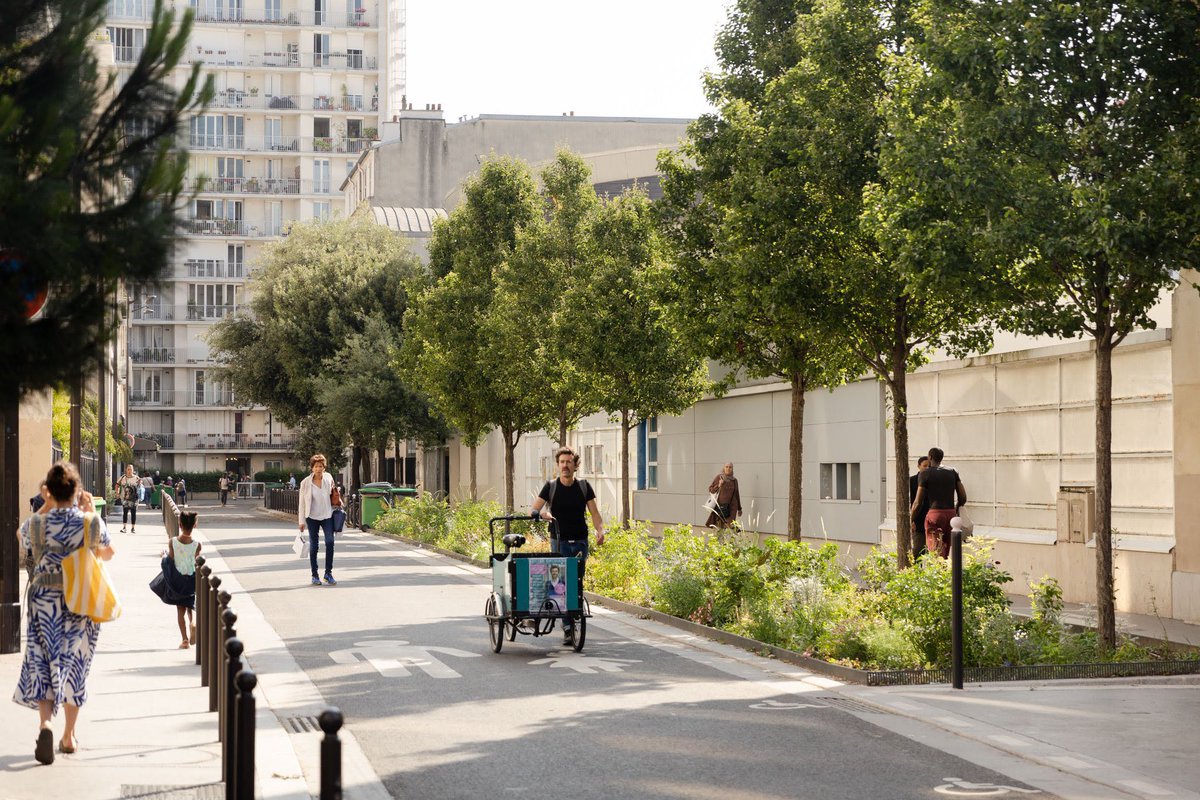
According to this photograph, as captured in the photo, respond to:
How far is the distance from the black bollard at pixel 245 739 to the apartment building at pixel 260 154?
333 ft

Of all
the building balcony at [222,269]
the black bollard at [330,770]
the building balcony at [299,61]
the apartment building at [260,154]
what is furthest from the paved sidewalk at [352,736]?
the building balcony at [299,61]

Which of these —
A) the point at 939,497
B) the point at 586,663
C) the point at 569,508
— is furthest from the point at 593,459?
the point at 586,663

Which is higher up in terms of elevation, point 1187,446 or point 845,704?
point 1187,446

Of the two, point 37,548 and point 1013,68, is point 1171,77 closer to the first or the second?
point 1013,68

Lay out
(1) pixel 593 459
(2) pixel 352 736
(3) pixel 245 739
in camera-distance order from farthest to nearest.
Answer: (1) pixel 593 459 < (2) pixel 352 736 < (3) pixel 245 739

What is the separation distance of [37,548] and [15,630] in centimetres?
512


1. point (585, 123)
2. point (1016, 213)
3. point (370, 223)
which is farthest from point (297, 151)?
point (1016, 213)

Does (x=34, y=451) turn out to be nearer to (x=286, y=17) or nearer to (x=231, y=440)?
(x=231, y=440)

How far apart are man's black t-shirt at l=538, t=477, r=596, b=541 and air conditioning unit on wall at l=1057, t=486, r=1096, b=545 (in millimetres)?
7216

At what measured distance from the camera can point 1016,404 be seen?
20.6m

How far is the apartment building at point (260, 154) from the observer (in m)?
106

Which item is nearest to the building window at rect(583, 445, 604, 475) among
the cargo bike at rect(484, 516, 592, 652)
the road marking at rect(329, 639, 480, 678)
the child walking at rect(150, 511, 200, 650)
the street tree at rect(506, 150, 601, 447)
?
the street tree at rect(506, 150, 601, 447)

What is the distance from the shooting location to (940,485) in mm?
18703

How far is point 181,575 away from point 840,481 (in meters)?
14.7
